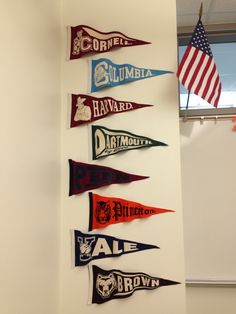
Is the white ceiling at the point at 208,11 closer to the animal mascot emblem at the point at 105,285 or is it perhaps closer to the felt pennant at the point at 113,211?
the felt pennant at the point at 113,211

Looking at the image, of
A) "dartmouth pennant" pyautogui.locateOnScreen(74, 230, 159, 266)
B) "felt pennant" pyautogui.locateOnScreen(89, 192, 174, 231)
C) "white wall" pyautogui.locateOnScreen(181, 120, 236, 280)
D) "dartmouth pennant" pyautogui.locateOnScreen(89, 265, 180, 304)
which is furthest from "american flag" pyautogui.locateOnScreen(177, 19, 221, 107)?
"dartmouth pennant" pyautogui.locateOnScreen(89, 265, 180, 304)

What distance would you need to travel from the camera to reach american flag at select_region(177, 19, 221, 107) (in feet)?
5.32

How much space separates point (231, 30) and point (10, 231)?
2197 millimetres

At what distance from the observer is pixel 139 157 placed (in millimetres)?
1725

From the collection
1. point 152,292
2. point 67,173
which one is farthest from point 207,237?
point 67,173

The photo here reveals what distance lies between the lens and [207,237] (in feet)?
6.50

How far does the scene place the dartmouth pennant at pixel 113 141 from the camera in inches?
67.6

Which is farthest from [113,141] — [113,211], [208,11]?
[208,11]

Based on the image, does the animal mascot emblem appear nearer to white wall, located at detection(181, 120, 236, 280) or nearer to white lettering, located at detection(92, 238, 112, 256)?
white lettering, located at detection(92, 238, 112, 256)

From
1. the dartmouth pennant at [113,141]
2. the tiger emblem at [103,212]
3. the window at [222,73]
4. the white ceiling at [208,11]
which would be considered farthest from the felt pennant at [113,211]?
the white ceiling at [208,11]

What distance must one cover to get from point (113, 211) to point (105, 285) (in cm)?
42

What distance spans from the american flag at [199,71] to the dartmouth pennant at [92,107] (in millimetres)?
295

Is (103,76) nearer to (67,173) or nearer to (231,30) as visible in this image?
(67,173)

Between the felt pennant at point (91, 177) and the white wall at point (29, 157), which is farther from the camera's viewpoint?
the felt pennant at point (91, 177)
